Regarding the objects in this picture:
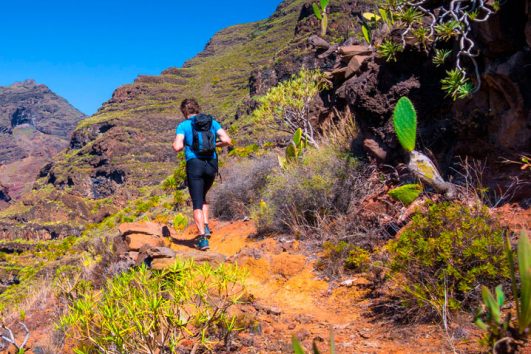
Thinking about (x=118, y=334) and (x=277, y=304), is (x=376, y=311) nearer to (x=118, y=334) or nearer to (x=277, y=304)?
(x=277, y=304)

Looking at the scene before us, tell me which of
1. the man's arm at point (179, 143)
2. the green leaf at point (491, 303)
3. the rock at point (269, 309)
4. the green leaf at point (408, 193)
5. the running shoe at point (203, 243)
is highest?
the man's arm at point (179, 143)

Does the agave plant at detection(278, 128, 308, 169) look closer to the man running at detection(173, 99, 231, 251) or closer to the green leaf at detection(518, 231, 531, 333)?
the man running at detection(173, 99, 231, 251)

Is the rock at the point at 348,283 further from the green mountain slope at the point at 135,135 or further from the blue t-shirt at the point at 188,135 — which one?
the green mountain slope at the point at 135,135

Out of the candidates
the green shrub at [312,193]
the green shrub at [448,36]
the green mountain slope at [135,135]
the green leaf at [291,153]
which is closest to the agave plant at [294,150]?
the green leaf at [291,153]

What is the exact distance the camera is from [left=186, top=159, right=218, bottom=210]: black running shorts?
5062 mm

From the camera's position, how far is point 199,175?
5094 mm

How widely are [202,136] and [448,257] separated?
329 centimetres

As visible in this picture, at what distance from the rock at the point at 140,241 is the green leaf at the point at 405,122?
3.23 m

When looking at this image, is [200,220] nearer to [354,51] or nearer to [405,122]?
[405,122]

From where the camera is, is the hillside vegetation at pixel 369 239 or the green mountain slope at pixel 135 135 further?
the green mountain slope at pixel 135 135

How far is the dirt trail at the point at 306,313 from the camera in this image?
2.31 metres

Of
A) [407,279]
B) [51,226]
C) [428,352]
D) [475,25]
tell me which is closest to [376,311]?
[407,279]

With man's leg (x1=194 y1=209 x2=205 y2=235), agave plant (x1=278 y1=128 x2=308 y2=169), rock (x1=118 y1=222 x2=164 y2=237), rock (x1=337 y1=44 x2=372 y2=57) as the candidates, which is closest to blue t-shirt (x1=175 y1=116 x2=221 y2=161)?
man's leg (x1=194 y1=209 x2=205 y2=235)

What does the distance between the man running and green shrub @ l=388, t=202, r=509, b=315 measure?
111 inches
